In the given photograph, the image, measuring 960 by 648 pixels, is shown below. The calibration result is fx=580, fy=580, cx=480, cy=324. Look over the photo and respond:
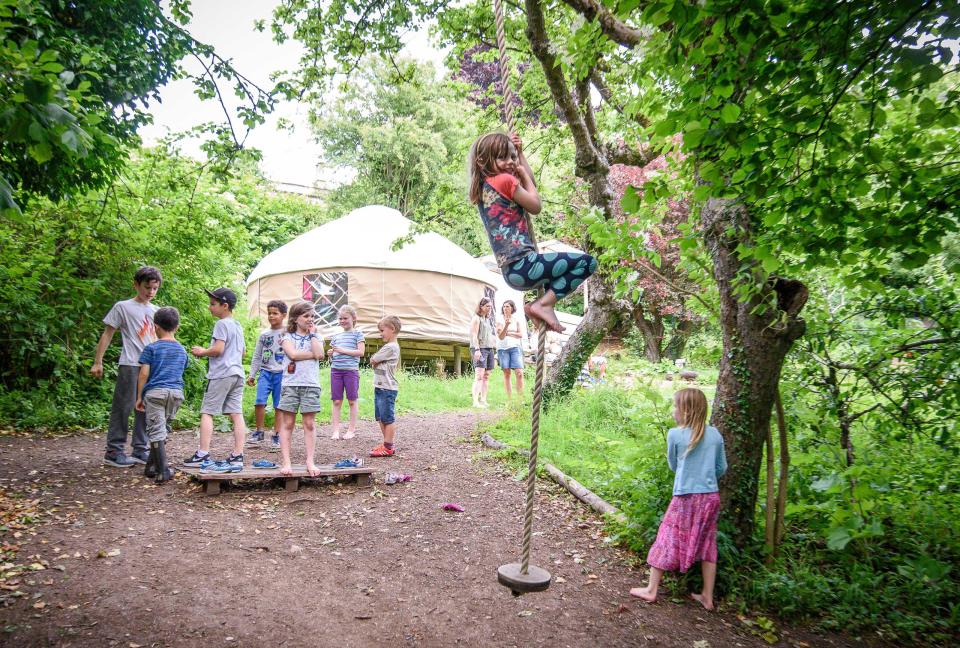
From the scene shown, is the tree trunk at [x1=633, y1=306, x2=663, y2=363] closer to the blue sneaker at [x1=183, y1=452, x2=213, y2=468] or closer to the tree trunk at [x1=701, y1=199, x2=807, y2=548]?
the tree trunk at [x1=701, y1=199, x2=807, y2=548]

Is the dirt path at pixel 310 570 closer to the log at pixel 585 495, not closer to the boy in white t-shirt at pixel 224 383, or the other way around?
the log at pixel 585 495

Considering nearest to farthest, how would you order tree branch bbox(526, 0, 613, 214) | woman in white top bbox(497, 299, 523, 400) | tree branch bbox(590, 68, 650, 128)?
tree branch bbox(526, 0, 613, 214), tree branch bbox(590, 68, 650, 128), woman in white top bbox(497, 299, 523, 400)

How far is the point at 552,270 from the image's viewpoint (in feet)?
10.1

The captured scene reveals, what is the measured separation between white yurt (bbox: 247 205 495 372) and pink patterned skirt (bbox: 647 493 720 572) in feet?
31.7

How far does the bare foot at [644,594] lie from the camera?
3.32 meters

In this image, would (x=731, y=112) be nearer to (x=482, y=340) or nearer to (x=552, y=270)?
(x=552, y=270)

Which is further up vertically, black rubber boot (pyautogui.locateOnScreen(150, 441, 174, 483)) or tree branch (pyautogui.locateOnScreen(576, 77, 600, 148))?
tree branch (pyautogui.locateOnScreen(576, 77, 600, 148))

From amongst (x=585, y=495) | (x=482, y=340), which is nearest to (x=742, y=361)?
(x=585, y=495)

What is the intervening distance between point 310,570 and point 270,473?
155cm

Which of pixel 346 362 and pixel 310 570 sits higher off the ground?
pixel 346 362

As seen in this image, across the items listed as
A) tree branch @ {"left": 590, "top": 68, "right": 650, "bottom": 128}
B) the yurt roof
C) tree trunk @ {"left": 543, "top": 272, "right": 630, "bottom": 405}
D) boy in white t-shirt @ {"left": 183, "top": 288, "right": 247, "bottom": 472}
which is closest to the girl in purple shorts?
boy in white t-shirt @ {"left": 183, "top": 288, "right": 247, "bottom": 472}

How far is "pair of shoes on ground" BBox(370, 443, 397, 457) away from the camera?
624cm

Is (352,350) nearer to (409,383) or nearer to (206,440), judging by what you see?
(206,440)

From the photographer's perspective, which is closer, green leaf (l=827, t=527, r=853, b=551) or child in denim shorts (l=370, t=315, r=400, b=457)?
green leaf (l=827, t=527, r=853, b=551)
